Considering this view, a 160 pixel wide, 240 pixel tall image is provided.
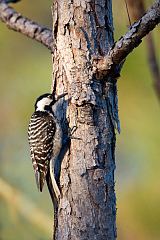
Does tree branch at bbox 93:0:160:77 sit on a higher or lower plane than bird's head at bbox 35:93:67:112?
higher

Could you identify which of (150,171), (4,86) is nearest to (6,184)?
(150,171)

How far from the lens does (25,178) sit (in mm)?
5938

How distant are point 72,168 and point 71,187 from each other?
10cm

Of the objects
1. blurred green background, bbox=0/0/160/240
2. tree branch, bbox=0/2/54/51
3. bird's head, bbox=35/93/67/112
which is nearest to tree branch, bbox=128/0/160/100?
bird's head, bbox=35/93/67/112

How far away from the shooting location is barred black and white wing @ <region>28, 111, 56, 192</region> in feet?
14.7

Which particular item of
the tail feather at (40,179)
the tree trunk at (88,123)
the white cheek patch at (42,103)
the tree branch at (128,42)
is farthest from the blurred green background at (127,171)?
the tree branch at (128,42)

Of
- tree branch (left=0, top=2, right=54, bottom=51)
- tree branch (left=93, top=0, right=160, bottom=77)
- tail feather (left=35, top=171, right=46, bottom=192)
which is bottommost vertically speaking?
tail feather (left=35, top=171, right=46, bottom=192)

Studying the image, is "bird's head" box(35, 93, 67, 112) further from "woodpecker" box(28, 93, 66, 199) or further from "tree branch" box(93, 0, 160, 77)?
"tree branch" box(93, 0, 160, 77)

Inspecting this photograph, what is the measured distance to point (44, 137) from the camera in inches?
181

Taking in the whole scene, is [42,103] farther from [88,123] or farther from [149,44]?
[149,44]

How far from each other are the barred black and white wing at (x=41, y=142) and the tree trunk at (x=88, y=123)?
1.37 feet

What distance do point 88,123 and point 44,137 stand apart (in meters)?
0.62

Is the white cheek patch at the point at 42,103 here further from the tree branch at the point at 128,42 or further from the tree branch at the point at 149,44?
the tree branch at the point at 149,44

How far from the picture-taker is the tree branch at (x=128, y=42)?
11.5ft
